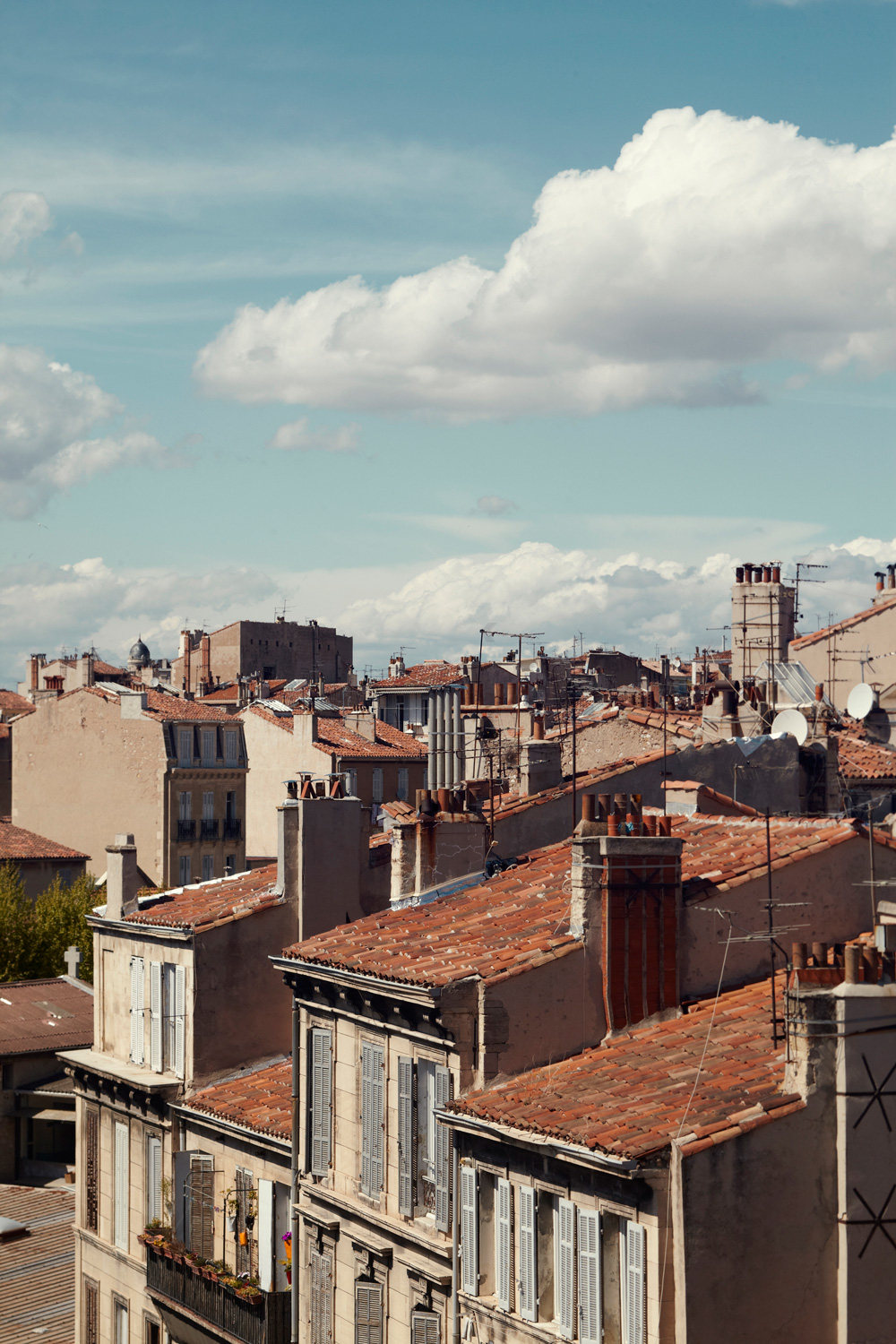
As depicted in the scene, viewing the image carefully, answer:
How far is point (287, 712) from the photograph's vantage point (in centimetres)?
9144

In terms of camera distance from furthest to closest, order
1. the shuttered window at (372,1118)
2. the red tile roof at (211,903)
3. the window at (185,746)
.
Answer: the window at (185,746) → the red tile roof at (211,903) → the shuttered window at (372,1118)

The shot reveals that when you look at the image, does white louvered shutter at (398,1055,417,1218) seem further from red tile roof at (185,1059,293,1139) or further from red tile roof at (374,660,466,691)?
red tile roof at (374,660,466,691)

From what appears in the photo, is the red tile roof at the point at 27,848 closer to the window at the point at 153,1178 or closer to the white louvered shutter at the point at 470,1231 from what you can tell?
the window at the point at 153,1178

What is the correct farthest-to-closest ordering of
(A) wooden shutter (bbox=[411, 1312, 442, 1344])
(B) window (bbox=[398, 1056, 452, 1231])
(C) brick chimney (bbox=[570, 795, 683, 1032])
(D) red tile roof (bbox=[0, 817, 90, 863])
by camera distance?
1. (D) red tile roof (bbox=[0, 817, 90, 863])
2. (A) wooden shutter (bbox=[411, 1312, 442, 1344])
3. (B) window (bbox=[398, 1056, 452, 1231])
4. (C) brick chimney (bbox=[570, 795, 683, 1032])

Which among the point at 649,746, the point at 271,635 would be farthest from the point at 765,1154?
the point at 271,635

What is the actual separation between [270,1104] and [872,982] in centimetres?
1382

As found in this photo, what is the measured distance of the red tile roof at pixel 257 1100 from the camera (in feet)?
91.4

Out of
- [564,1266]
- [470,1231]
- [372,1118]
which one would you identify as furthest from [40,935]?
[564,1266]

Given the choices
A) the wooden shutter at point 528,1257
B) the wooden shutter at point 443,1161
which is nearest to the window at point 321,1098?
the wooden shutter at point 443,1161

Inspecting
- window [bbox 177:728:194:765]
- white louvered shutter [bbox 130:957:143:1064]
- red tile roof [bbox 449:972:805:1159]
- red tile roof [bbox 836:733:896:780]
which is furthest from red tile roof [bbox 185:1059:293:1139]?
window [bbox 177:728:194:765]

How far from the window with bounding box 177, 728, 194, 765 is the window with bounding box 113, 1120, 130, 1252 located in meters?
48.2

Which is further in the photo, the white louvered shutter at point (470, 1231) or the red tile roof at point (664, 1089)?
the white louvered shutter at point (470, 1231)

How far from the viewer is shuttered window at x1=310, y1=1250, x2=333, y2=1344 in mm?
25438

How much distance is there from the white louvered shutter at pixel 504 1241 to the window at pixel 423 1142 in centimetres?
194
